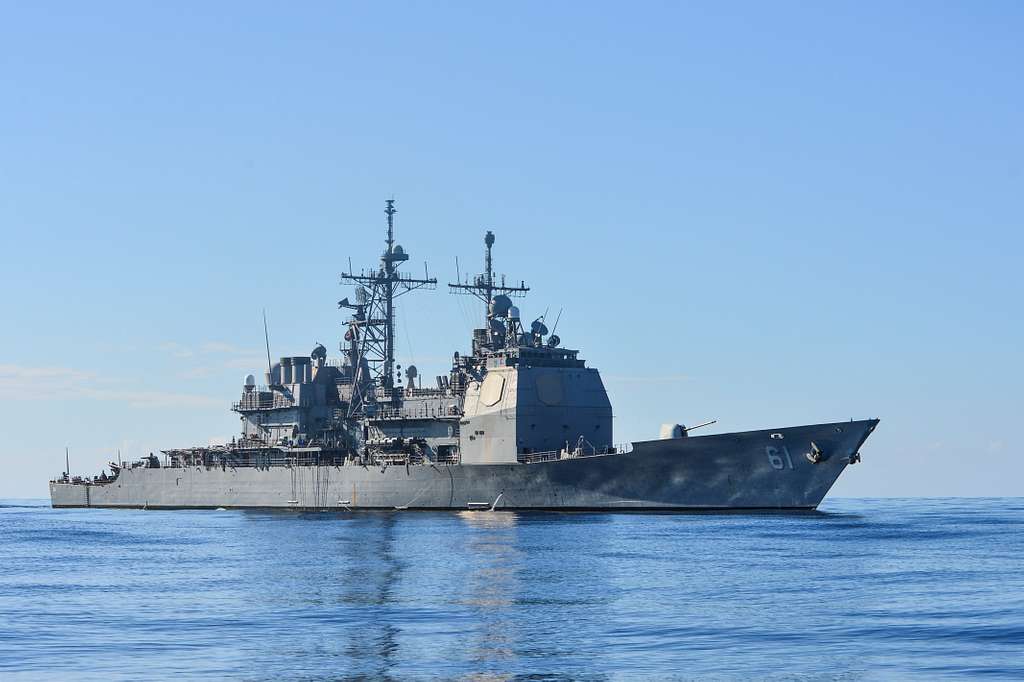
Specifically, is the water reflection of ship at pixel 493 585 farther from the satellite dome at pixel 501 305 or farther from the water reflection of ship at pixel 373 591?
the satellite dome at pixel 501 305

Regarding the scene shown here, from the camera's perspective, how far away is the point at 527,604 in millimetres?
26719

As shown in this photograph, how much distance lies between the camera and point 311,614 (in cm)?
2591

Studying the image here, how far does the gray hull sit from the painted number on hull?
36 mm

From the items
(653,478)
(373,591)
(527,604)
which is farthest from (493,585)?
(653,478)

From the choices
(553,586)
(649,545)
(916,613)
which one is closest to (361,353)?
(649,545)

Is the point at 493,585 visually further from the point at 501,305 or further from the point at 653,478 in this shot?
the point at 501,305

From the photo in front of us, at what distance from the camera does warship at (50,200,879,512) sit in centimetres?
4791

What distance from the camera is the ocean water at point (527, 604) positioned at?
797 inches

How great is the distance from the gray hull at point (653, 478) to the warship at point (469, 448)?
53 millimetres

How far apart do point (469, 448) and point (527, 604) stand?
1080 inches

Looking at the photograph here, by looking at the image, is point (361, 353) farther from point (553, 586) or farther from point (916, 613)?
point (916, 613)

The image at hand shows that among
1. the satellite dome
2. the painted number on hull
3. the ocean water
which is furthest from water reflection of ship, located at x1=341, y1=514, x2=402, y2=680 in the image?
the painted number on hull

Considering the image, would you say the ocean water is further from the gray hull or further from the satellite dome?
the satellite dome

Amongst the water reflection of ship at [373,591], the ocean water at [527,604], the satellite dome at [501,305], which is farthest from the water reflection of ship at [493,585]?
the satellite dome at [501,305]
